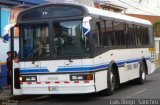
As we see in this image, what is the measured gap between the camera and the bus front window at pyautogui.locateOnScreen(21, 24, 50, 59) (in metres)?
14.6

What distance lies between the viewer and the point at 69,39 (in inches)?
562

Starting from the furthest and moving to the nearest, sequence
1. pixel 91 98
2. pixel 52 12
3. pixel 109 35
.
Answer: pixel 109 35
pixel 91 98
pixel 52 12

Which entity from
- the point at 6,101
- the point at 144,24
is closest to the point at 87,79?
the point at 6,101

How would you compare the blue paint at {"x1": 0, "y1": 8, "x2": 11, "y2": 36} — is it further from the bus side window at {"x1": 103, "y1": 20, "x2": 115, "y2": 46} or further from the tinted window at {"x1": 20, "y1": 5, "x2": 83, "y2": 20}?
the bus side window at {"x1": 103, "y1": 20, "x2": 115, "y2": 46}

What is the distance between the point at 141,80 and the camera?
2070 cm

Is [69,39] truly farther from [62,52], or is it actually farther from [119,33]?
[119,33]

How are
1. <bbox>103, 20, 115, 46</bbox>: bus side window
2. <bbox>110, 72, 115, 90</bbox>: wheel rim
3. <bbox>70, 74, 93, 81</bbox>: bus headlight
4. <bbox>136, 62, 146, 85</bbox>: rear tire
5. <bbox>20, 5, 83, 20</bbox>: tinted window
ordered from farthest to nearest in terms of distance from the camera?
<bbox>136, 62, 146, 85</bbox>: rear tire, <bbox>110, 72, 115, 90</bbox>: wheel rim, <bbox>103, 20, 115, 46</bbox>: bus side window, <bbox>20, 5, 83, 20</bbox>: tinted window, <bbox>70, 74, 93, 81</bbox>: bus headlight

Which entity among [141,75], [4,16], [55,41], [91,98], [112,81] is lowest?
[91,98]

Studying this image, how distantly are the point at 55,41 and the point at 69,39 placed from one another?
1.54 ft

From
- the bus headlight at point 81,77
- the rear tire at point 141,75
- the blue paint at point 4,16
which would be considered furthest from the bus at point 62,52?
the rear tire at point 141,75

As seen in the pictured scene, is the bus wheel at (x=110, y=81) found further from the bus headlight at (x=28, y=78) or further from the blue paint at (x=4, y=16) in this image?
the blue paint at (x=4, y=16)

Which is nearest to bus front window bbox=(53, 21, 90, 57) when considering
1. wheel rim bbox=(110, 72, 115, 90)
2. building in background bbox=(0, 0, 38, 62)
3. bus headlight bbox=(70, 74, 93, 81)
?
bus headlight bbox=(70, 74, 93, 81)

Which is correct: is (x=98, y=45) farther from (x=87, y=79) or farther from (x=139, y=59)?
(x=139, y=59)

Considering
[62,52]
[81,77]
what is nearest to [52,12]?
[62,52]
